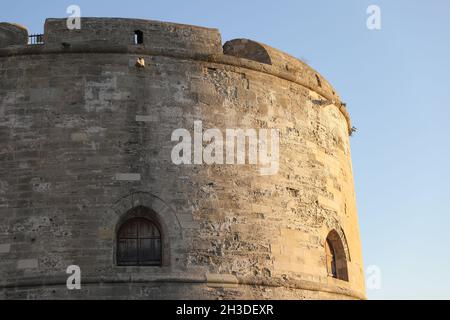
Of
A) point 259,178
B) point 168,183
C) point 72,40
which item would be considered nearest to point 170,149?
point 168,183

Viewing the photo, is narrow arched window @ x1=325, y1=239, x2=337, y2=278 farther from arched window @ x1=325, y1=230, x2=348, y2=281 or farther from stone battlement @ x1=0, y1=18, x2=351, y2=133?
stone battlement @ x1=0, y1=18, x2=351, y2=133

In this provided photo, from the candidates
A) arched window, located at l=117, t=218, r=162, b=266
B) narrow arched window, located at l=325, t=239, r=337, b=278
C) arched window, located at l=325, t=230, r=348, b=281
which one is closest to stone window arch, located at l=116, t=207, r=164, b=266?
arched window, located at l=117, t=218, r=162, b=266

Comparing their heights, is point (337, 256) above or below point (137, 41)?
below

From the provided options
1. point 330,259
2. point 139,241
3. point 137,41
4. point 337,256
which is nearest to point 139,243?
point 139,241

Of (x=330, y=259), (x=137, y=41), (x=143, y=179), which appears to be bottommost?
(x=330, y=259)

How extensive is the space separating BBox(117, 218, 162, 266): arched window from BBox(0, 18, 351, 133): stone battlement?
7.82 ft

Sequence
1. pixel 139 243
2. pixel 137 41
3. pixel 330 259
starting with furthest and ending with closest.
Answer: pixel 330 259, pixel 137 41, pixel 139 243

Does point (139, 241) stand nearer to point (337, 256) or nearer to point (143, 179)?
point (143, 179)

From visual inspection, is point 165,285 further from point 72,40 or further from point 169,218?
point 72,40

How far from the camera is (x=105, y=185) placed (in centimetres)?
1012

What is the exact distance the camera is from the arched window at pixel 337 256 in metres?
11.9

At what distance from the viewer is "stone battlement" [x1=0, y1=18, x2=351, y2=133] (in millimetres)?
10734

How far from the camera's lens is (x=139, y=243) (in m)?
10.2

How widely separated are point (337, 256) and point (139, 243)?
3.38 meters
